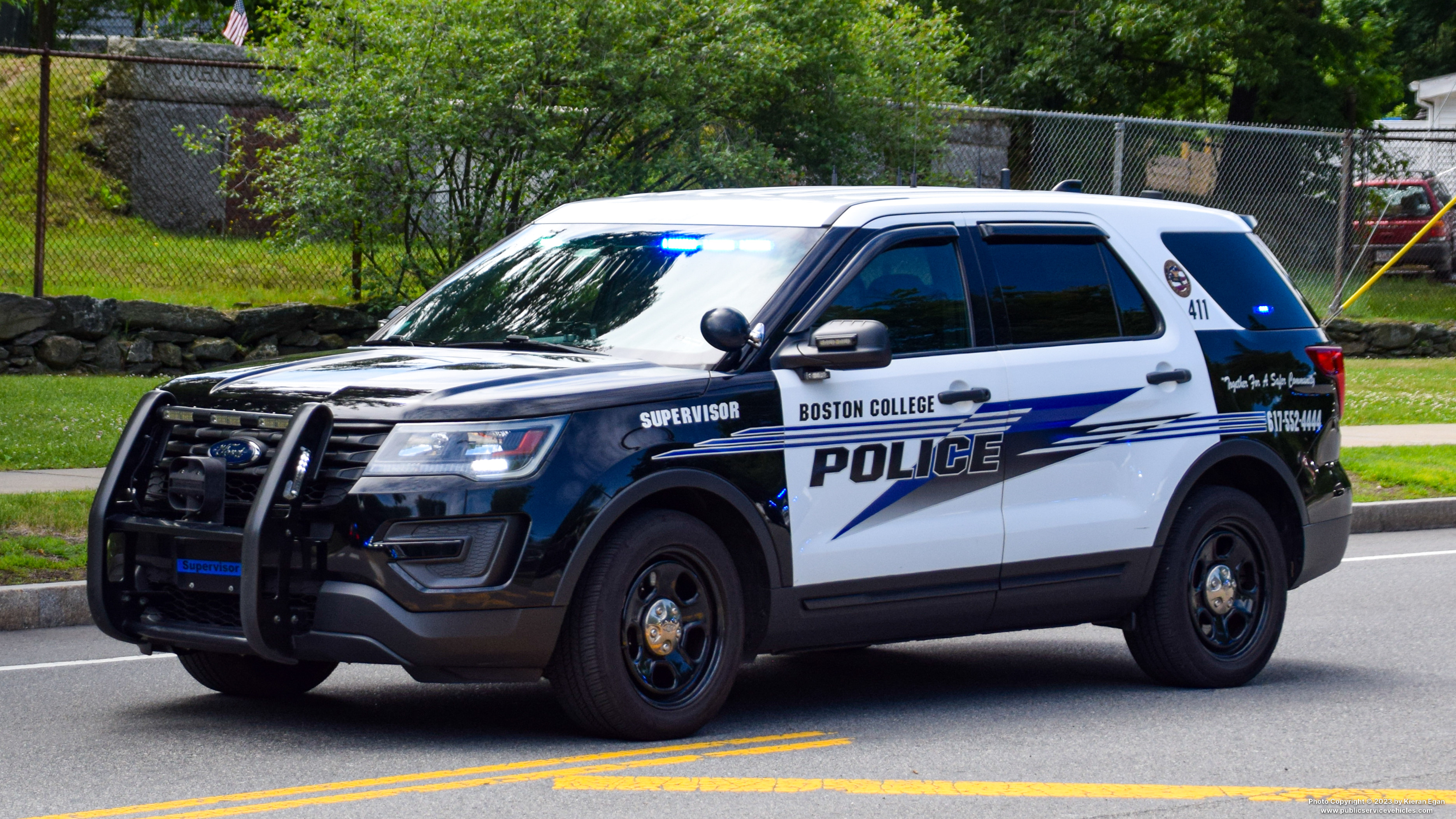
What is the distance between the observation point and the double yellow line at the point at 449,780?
17.3ft

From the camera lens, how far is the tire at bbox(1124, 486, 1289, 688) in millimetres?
7520

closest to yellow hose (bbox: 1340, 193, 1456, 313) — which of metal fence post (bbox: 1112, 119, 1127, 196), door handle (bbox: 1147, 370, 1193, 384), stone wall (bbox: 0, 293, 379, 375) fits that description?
metal fence post (bbox: 1112, 119, 1127, 196)

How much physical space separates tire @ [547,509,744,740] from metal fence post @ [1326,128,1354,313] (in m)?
18.8

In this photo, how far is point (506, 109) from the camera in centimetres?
1496

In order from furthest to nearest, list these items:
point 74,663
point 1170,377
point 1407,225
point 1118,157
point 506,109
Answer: point 1407,225 < point 1118,157 < point 506,109 < point 74,663 < point 1170,377

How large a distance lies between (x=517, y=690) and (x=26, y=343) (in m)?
10.0

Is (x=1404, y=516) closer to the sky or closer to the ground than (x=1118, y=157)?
closer to the ground

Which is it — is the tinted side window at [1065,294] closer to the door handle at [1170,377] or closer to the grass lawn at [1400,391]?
the door handle at [1170,377]

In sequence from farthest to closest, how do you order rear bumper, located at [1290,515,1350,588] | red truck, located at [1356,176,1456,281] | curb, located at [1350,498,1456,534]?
red truck, located at [1356,176,1456,281] < curb, located at [1350,498,1456,534] < rear bumper, located at [1290,515,1350,588]

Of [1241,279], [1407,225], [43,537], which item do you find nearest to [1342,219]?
[1407,225]

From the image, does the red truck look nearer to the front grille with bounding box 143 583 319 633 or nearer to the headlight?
the headlight

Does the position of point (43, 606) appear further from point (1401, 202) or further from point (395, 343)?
point (1401, 202)

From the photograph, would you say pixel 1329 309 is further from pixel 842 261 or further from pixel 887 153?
pixel 842 261

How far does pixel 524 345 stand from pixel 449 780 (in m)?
1.70
